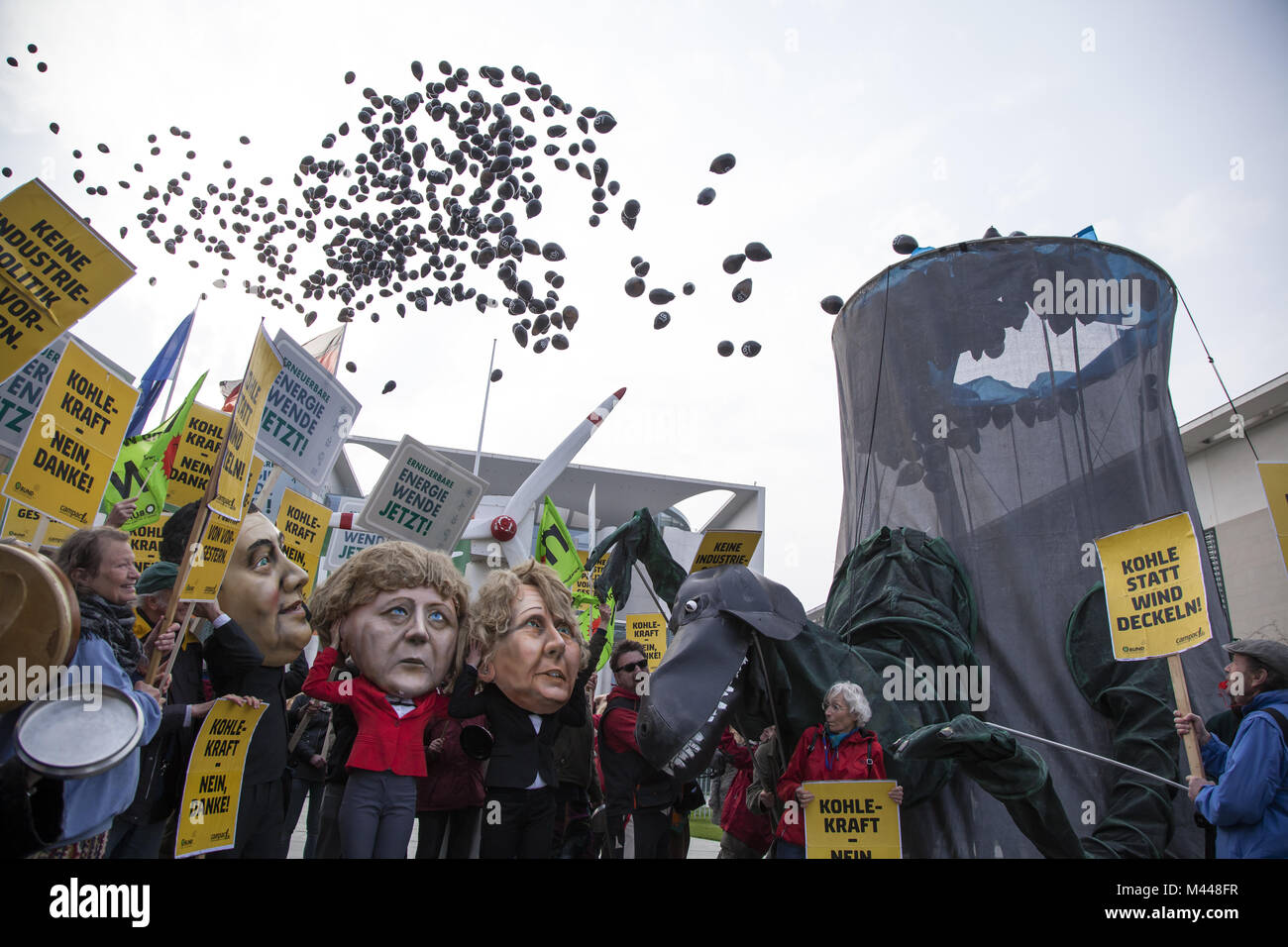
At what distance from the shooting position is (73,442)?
401cm

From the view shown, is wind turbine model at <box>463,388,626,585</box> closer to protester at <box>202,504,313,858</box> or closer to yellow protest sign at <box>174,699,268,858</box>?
protester at <box>202,504,313,858</box>

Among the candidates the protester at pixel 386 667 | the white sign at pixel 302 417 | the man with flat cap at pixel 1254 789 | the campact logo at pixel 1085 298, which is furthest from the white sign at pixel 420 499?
the man with flat cap at pixel 1254 789

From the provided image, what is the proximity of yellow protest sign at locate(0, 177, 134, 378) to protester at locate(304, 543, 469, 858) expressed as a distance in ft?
5.78

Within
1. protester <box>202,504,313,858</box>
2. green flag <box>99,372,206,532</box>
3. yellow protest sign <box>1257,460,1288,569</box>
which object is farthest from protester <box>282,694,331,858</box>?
yellow protest sign <box>1257,460,1288,569</box>

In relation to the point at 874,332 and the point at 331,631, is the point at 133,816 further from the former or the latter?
the point at 874,332

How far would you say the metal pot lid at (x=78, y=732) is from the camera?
207 cm

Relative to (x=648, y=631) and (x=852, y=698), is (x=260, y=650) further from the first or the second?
(x=648, y=631)

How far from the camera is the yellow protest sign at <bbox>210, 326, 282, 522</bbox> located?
3963 mm

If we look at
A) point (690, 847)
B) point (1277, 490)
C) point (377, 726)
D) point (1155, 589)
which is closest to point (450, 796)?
point (377, 726)

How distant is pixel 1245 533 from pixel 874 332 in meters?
15.8

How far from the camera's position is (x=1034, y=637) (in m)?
4.81

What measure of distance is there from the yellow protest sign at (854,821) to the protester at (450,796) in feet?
5.30
